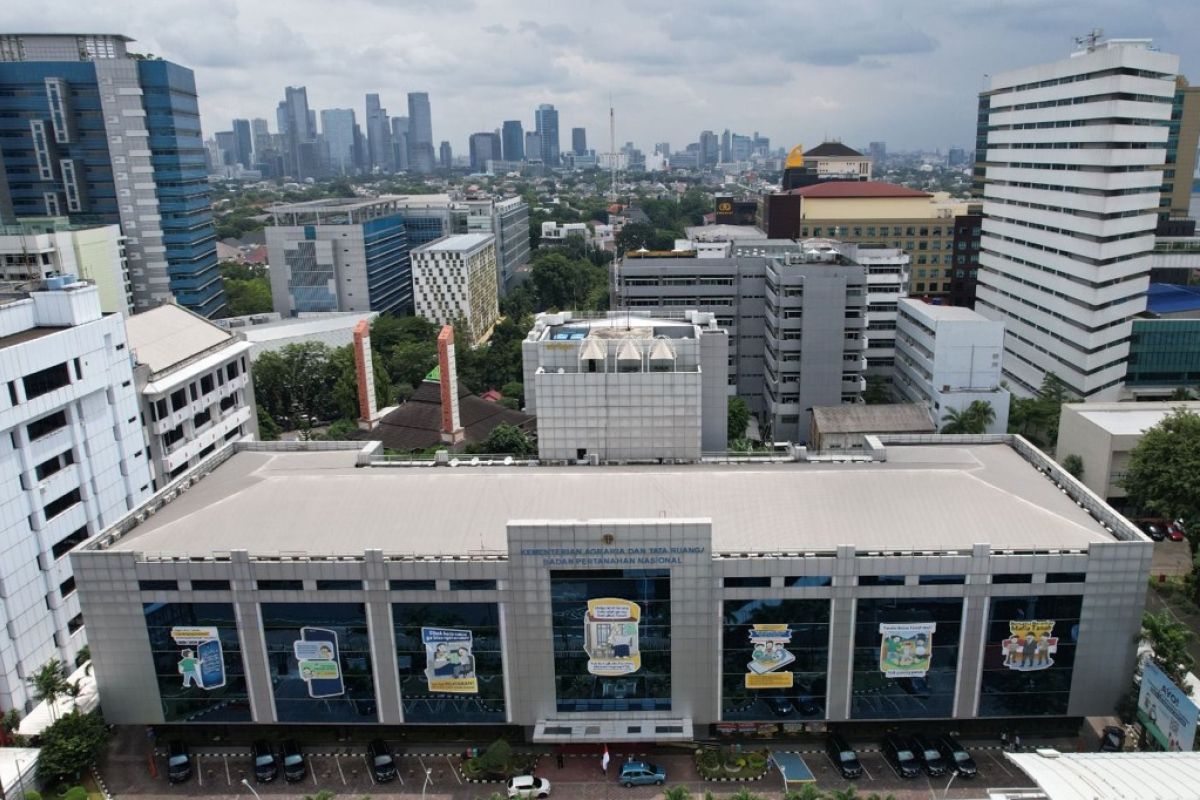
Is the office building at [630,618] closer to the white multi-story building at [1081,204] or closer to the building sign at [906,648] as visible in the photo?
the building sign at [906,648]

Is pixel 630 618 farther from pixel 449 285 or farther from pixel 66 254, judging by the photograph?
pixel 449 285

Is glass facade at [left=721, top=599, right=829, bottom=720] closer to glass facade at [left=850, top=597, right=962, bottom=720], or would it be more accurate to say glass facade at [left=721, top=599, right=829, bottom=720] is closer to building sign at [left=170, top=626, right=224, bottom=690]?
glass facade at [left=850, top=597, right=962, bottom=720]

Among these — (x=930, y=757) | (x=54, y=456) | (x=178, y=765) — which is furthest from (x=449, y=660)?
(x=54, y=456)

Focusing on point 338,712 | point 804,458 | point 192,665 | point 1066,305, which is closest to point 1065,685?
point 804,458

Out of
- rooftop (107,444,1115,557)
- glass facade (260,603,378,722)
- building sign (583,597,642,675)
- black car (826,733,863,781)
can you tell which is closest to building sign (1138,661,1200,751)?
rooftop (107,444,1115,557)

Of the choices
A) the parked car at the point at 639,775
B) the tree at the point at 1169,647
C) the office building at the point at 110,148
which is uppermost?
the office building at the point at 110,148

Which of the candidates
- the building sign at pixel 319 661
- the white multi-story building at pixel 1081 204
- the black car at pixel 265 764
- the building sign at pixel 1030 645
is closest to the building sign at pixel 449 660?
the building sign at pixel 319 661
